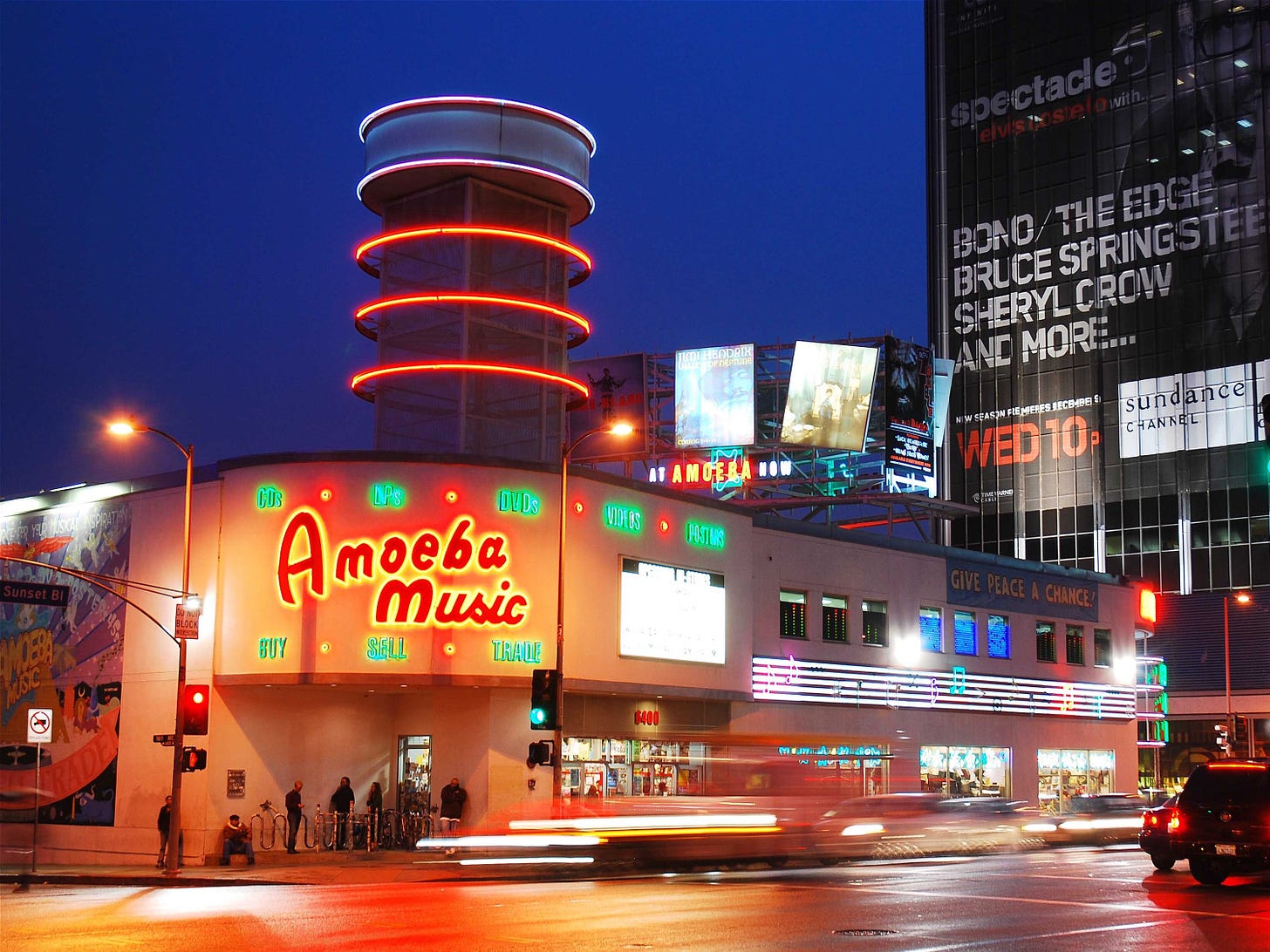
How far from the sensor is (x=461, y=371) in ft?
182

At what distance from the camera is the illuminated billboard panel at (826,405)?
5541 cm

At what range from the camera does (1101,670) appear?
58.8 m

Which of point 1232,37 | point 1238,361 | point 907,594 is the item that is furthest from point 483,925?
point 1232,37

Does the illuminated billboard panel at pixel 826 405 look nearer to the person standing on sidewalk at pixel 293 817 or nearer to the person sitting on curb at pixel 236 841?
the person standing on sidewalk at pixel 293 817

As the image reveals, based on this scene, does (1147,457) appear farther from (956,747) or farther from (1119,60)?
(956,747)

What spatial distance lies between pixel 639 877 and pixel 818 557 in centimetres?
2069

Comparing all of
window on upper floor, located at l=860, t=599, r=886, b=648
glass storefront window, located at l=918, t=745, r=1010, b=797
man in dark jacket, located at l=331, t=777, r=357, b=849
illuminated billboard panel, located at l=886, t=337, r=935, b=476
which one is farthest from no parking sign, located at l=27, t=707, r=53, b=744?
illuminated billboard panel, located at l=886, t=337, r=935, b=476

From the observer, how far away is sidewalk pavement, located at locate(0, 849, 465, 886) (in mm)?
29688

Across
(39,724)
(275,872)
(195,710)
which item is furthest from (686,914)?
(39,724)

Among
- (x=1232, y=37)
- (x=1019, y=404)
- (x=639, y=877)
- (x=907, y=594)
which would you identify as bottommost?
(x=639, y=877)

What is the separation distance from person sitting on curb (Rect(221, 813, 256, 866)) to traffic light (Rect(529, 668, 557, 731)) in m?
7.30

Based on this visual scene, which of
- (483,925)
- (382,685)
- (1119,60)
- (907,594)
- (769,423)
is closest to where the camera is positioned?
(483,925)

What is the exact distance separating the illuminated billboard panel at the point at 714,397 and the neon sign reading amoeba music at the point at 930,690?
1113 centimetres

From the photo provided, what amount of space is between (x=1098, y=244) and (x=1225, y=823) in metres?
86.3
